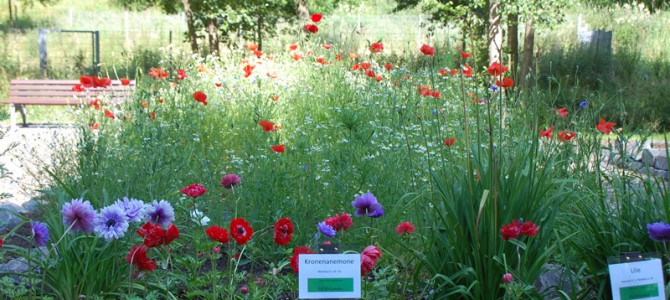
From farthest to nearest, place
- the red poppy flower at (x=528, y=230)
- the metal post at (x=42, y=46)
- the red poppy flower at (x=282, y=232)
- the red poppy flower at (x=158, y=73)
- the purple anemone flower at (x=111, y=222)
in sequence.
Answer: the metal post at (x=42, y=46) < the red poppy flower at (x=158, y=73) < the red poppy flower at (x=282, y=232) < the purple anemone flower at (x=111, y=222) < the red poppy flower at (x=528, y=230)

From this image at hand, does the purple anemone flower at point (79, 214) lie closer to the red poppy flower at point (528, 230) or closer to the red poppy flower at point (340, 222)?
the red poppy flower at point (340, 222)

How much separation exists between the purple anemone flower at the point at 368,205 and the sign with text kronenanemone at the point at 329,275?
1.23ft

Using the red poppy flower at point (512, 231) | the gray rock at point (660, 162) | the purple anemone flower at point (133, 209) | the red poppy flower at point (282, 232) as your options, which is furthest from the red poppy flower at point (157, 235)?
the gray rock at point (660, 162)

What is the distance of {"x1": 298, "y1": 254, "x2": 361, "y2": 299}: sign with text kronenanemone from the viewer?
211 cm

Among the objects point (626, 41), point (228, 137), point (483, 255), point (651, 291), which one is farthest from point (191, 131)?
point (626, 41)

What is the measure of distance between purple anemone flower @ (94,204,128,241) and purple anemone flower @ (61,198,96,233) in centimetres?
3

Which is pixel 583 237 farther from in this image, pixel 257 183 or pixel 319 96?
pixel 319 96

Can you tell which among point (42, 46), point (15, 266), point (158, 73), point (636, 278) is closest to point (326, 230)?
point (636, 278)

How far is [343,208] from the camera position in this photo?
3500 millimetres

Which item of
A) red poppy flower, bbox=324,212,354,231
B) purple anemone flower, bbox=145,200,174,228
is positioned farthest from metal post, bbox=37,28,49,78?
red poppy flower, bbox=324,212,354,231

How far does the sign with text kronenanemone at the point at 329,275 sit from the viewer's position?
2.11 meters

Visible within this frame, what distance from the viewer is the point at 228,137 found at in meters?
5.56

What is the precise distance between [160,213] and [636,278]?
4.76 ft

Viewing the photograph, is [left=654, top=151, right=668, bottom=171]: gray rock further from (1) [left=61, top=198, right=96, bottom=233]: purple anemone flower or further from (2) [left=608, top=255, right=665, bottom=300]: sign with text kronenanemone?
(1) [left=61, top=198, right=96, bottom=233]: purple anemone flower
